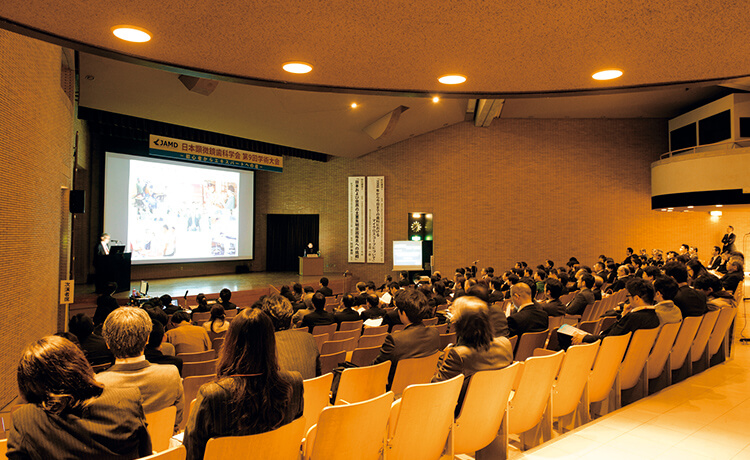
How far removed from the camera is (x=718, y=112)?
1328 cm

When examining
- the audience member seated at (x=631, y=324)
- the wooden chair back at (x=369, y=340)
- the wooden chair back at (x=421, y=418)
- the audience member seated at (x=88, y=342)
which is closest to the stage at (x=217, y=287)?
the wooden chair back at (x=369, y=340)

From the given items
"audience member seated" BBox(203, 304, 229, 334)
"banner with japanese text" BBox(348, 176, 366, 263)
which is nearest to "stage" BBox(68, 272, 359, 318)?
"banner with japanese text" BBox(348, 176, 366, 263)

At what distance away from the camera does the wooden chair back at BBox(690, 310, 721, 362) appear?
4.64 m

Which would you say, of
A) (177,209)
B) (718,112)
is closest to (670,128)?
(718,112)

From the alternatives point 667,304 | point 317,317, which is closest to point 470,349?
point 667,304

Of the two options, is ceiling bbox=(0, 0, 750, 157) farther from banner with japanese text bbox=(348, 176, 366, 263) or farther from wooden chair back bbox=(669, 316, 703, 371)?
banner with japanese text bbox=(348, 176, 366, 263)

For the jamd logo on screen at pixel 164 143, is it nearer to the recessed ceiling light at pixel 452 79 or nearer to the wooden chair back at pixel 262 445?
the recessed ceiling light at pixel 452 79

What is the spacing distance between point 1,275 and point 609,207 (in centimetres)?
1506

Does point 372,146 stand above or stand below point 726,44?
above

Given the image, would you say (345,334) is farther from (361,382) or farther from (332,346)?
(361,382)

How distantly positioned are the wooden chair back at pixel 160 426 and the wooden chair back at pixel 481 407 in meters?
1.44

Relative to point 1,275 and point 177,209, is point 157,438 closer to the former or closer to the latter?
point 1,275

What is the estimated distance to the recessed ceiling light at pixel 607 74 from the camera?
300 centimetres

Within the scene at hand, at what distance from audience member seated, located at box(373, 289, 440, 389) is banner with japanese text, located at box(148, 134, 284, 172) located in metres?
9.81
